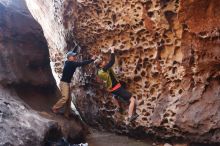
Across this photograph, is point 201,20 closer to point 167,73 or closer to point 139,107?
point 167,73

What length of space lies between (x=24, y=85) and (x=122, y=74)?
2460mm

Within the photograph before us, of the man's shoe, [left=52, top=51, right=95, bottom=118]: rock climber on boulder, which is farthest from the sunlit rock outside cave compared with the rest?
[left=52, top=51, right=95, bottom=118]: rock climber on boulder

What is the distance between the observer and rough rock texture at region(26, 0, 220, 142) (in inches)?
270

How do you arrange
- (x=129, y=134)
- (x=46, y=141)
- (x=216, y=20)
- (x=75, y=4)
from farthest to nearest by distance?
1. (x=75, y=4)
2. (x=129, y=134)
3. (x=216, y=20)
4. (x=46, y=141)

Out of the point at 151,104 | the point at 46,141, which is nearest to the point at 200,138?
the point at 151,104

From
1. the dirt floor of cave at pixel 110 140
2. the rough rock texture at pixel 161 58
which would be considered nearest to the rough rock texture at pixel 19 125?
the dirt floor of cave at pixel 110 140

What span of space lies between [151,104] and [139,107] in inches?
12.7

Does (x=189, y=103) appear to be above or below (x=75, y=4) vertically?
below

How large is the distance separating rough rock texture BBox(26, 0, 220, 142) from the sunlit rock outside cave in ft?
0.07

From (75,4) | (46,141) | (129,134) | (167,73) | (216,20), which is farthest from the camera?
(75,4)

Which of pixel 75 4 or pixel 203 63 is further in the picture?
pixel 75 4

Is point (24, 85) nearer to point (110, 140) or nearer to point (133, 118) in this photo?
point (110, 140)

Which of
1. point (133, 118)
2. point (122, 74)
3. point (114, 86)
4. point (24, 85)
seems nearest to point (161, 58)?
point (122, 74)

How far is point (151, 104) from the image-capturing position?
300 inches
